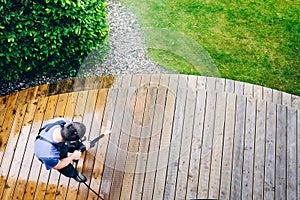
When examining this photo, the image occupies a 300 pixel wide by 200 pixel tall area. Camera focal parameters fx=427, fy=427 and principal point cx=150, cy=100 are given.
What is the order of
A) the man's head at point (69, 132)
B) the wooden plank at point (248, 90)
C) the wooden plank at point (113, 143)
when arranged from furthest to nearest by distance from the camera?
the wooden plank at point (248, 90) < the wooden plank at point (113, 143) < the man's head at point (69, 132)

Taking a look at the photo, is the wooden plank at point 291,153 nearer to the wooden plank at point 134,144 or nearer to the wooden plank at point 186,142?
the wooden plank at point 186,142

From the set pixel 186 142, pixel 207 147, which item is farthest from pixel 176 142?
pixel 207 147

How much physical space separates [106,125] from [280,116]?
71.0 inches

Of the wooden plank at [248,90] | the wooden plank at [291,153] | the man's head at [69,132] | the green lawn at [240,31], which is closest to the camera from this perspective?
the man's head at [69,132]

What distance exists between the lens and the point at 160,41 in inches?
189

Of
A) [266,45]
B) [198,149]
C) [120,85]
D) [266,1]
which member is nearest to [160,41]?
[120,85]

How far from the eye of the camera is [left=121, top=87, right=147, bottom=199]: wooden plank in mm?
4086

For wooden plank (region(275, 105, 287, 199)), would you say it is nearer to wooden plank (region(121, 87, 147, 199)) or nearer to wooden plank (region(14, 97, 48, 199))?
wooden plank (region(121, 87, 147, 199))

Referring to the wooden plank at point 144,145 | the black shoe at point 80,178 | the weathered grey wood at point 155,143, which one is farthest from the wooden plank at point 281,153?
the black shoe at point 80,178

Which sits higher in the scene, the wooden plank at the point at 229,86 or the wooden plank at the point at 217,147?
the wooden plank at the point at 229,86

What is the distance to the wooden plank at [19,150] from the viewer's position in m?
4.18

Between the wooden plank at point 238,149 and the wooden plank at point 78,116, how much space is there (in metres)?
1.49

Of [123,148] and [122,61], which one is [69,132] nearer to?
[123,148]

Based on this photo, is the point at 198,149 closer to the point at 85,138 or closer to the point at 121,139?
the point at 121,139
